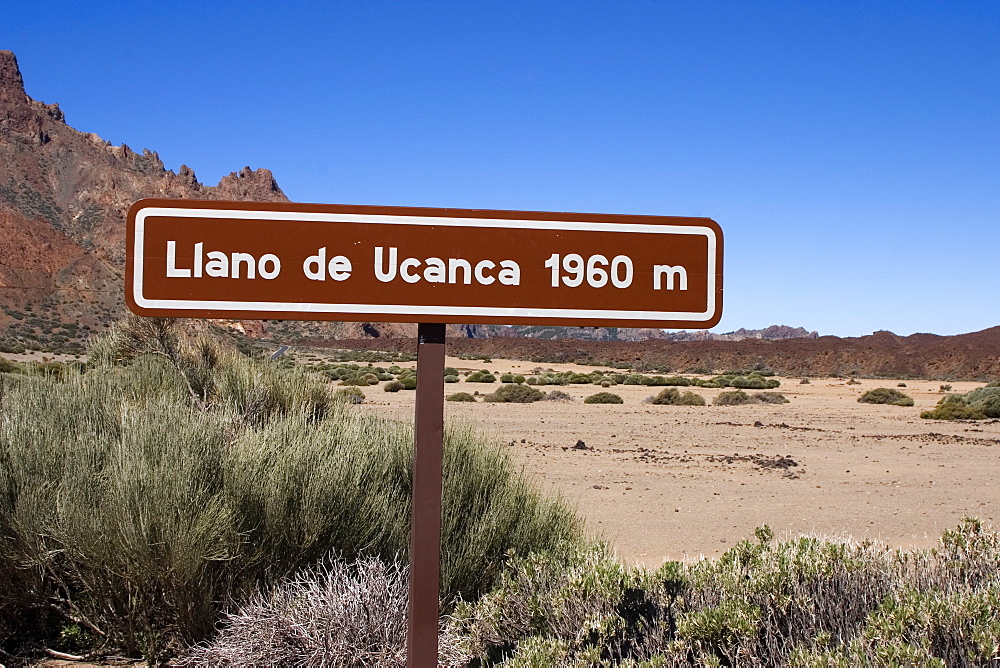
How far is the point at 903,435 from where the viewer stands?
22.4 metres

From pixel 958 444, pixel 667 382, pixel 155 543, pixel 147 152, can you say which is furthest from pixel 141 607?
Answer: pixel 147 152

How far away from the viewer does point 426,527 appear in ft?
10.1

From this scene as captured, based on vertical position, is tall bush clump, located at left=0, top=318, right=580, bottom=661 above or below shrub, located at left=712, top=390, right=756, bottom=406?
above

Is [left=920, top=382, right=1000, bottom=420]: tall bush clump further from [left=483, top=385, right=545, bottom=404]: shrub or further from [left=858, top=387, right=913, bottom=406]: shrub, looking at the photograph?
[left=483, top=385, right=545, bottom=404]: shrub

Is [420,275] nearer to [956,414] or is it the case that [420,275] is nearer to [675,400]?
[956,414]

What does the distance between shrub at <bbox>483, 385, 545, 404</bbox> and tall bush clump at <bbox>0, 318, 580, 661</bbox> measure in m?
24.8

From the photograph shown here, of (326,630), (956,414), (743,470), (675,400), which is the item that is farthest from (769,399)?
(326,630)

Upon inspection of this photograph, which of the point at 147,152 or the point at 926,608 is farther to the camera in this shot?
the point at 147,152

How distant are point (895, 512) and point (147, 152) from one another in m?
141

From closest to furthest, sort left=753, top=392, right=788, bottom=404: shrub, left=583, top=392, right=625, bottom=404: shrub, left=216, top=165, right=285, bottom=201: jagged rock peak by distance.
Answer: left=583, top=392, right=625, bottom=404: shrub
left=753, top=392, right=788, bottom=404: shrub
left=216, top=165, right=285, bottom=201: jagged rock peak

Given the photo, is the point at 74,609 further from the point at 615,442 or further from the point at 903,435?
the point at 903,435

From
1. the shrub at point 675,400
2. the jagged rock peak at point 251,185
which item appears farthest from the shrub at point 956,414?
the jagged rock peak at point 251,185

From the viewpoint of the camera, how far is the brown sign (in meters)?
3.10

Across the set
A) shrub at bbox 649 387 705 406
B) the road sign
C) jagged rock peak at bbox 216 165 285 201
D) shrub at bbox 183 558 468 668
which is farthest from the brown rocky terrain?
the road sign
